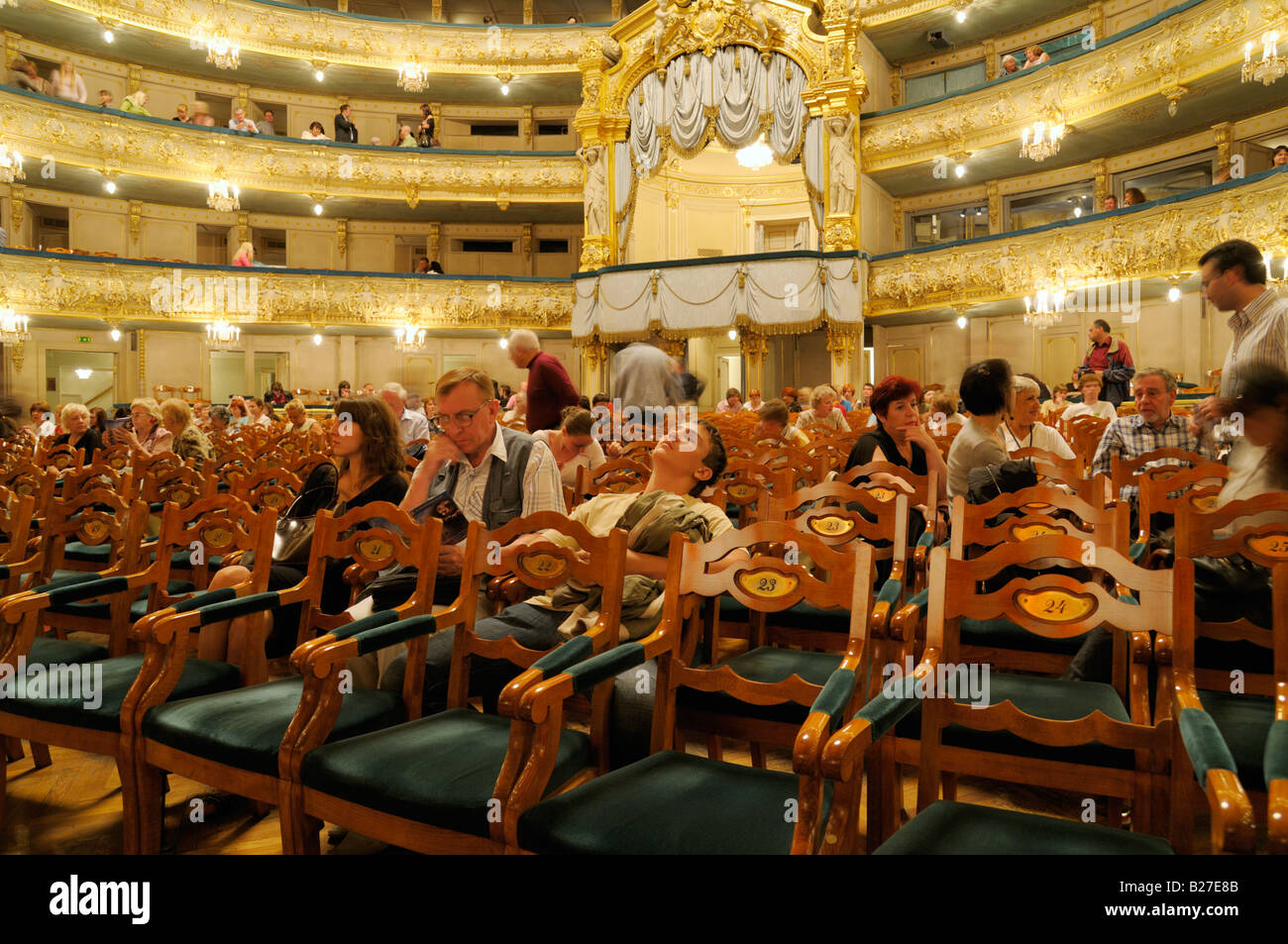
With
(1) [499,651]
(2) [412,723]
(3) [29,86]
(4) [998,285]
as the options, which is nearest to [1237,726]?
(1) [499,651]

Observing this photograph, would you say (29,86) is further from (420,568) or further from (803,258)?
(420,568)

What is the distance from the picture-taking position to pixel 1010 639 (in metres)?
2.34

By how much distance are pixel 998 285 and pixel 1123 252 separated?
1.88 meters

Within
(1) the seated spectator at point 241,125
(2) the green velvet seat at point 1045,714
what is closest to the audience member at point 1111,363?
(2) the green velvet seat at point 1045,714

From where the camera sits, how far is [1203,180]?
38.8 feet

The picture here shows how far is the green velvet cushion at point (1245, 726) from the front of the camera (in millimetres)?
1490

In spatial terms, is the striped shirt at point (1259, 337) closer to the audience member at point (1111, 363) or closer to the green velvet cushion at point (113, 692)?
the green velvet cushion at point (113, 692)

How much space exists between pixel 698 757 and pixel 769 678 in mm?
444

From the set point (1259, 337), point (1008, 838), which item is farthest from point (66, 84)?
point (1008, 838)

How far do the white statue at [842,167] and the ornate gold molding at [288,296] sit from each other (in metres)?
5.78

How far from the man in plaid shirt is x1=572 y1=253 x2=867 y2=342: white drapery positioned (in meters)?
9.48

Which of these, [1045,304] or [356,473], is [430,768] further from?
[1045,304]
